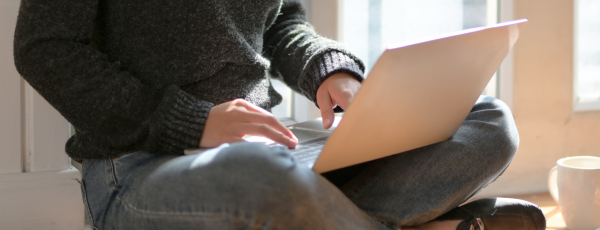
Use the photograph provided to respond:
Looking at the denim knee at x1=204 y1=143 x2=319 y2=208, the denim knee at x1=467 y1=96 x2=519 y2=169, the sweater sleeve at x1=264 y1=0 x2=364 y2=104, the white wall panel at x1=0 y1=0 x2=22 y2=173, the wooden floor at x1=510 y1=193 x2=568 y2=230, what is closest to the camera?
the denim knee at x1=204 y1=143 x2=319 y2=208

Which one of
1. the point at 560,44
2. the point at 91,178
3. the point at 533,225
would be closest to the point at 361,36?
the point at 560,44

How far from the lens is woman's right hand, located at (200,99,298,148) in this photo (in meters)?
0.61

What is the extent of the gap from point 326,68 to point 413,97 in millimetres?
261

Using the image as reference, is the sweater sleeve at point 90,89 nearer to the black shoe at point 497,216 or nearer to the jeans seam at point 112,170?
the jeans seam at point 112,170

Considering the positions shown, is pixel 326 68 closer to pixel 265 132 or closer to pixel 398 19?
pixel 265 132

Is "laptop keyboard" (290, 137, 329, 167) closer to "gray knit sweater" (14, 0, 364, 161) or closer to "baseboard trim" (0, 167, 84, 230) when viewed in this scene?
"gray knit sweater" (14, 0, 364, 161)

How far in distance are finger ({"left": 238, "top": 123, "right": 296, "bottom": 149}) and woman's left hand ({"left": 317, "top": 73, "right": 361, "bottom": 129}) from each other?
0.14m

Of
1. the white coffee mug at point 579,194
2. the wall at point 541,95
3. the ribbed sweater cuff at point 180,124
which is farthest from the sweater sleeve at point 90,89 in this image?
the wall at point 541,95

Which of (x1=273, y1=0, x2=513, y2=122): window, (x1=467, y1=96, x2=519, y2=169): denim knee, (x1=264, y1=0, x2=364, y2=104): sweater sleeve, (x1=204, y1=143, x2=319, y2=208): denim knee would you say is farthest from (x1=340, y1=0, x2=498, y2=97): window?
(x1=204, y1=143, x2=319, y2=208): denim knee

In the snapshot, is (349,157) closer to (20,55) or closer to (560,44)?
(20,55)

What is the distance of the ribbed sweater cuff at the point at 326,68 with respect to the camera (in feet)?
2.61

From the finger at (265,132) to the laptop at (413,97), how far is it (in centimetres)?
2

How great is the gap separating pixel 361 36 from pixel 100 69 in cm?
77

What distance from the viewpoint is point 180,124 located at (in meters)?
0.63
